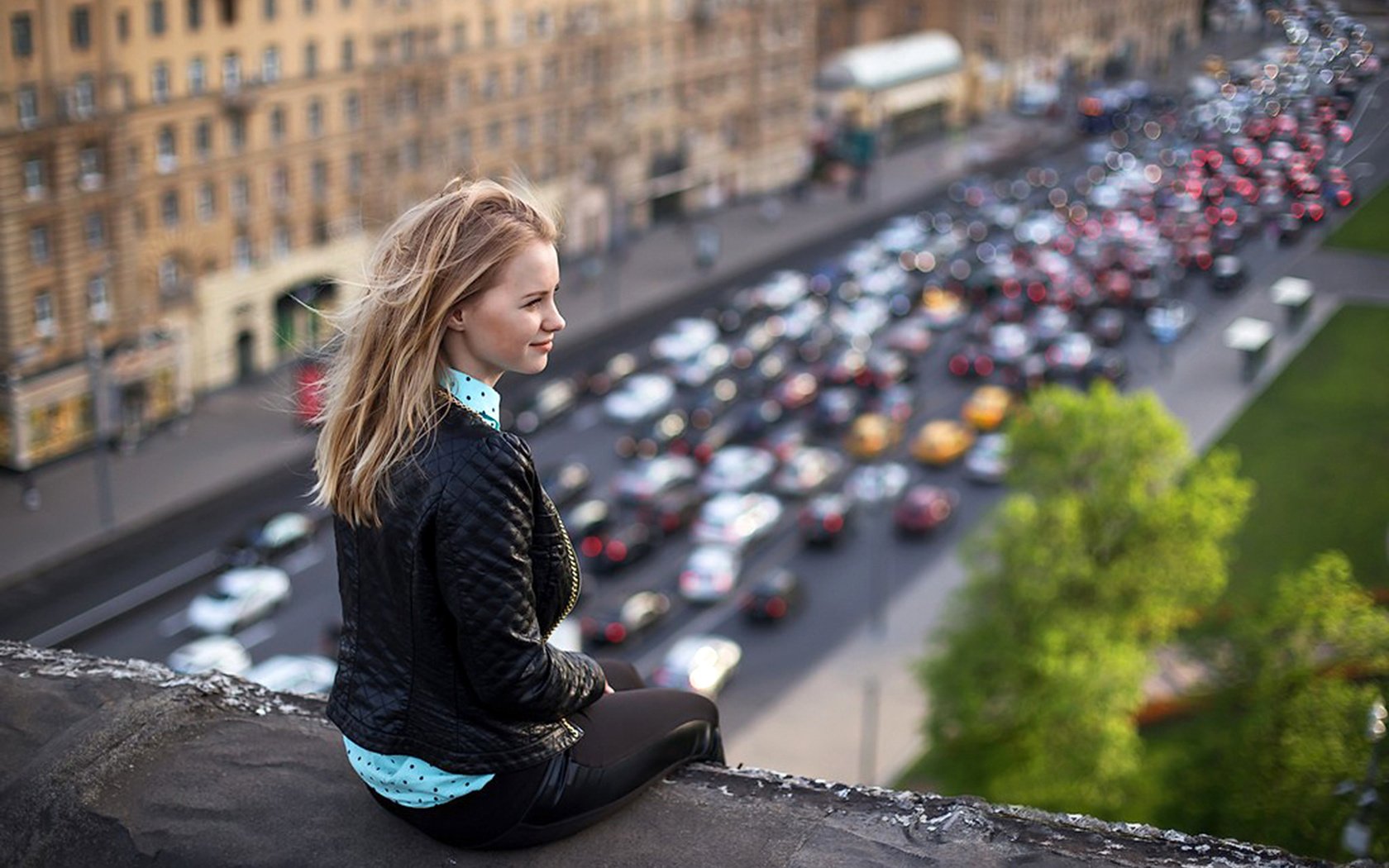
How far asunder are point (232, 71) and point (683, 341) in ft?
44.8

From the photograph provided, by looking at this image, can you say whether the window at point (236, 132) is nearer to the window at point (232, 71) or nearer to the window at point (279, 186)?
the window at point (232, 71)

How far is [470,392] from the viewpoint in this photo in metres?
4.55

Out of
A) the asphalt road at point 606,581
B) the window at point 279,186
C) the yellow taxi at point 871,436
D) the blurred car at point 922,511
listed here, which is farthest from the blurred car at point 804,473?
the window at point 279,186

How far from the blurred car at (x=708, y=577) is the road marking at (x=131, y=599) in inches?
347

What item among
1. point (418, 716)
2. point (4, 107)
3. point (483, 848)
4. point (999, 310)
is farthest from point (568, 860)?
point (999, 310)

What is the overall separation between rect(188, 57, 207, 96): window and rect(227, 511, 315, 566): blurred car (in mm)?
11018

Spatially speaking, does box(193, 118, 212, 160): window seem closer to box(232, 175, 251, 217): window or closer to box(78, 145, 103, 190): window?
box(232, 175, 251, 217): window

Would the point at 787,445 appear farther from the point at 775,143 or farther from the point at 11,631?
the point at 775,143

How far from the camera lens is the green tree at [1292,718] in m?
16.0

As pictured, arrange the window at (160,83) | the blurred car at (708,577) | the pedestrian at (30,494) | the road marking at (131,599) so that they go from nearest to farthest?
the road marking at (131,599), the pedestrian at (30,494), the blurred car at (708,577), the window at (160,83)

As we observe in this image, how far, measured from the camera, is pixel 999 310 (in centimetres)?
5319

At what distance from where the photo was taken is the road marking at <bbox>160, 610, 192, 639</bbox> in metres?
31.3

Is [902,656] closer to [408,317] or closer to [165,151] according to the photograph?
[165,151]

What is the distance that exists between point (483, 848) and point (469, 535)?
811mm
